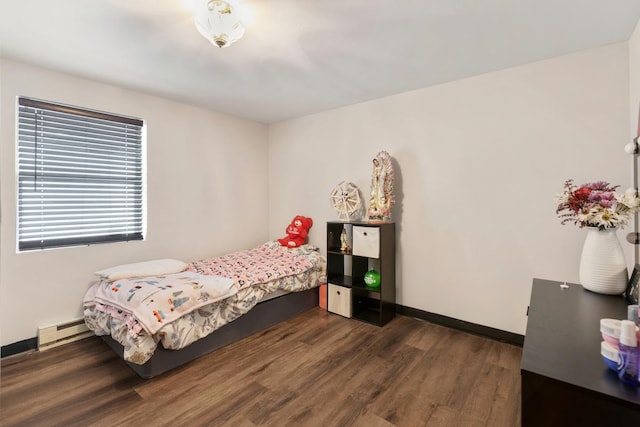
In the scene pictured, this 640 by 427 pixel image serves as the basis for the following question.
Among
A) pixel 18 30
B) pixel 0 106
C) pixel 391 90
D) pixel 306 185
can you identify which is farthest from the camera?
pixel 306 185

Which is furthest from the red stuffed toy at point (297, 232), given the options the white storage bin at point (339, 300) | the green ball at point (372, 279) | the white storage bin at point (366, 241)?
the green ball at point (372, 279)

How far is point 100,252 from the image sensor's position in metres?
2.76

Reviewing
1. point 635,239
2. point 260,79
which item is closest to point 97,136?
point 260,79

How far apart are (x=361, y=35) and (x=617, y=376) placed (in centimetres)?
213

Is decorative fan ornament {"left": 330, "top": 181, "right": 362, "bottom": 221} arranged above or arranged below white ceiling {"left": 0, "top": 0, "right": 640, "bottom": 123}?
below

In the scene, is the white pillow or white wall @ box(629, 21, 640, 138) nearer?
white wall @ box(629, 21, 640, 138)

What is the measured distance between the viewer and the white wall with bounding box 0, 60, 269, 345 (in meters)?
2.31

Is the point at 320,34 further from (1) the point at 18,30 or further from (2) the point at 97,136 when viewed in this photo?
(2) the point at 97,136

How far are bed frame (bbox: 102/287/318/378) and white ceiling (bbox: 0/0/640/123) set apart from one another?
2.17m

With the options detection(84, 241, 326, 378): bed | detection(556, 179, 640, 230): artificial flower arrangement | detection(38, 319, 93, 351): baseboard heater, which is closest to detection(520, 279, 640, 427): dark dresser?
detection(556, 179, 640, 230): artificial flower arrangement

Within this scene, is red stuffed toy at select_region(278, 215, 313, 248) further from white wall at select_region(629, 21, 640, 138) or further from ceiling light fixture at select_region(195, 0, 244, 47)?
white wall at select_region(629, 21, 640, 138)

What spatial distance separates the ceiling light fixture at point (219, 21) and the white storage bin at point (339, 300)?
8.09 feet

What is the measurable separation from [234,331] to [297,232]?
155cm

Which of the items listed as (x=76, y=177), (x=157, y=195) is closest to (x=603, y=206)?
(x=157, y=195)
